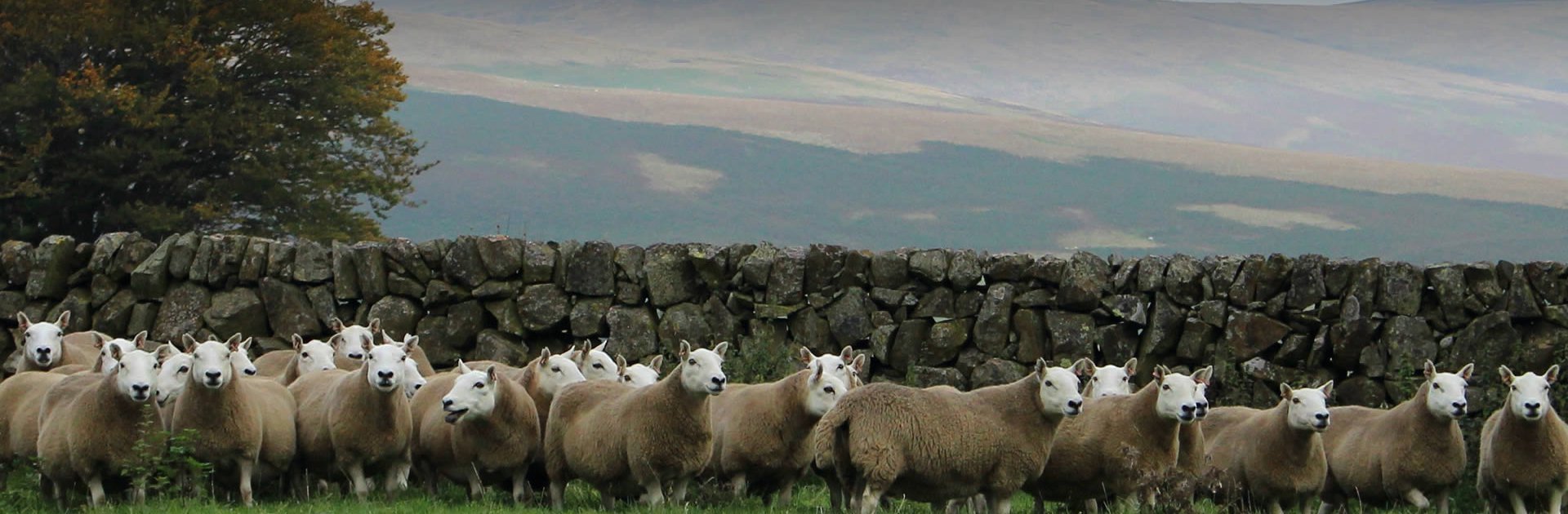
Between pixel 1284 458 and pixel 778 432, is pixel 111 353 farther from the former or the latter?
pixel 1284 458

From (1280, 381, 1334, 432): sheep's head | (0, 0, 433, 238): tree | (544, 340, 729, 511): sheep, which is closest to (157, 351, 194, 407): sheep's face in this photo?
(544, 340, 729, 511): sheep

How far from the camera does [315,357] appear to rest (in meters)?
14.8

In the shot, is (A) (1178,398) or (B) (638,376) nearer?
(A) (1178,398)

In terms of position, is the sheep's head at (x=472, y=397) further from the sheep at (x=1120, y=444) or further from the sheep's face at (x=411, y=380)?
the sheep at (x=1120, y=444)

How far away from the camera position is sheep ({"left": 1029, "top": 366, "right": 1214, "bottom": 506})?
38.0 feet

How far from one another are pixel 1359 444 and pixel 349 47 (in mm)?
22904

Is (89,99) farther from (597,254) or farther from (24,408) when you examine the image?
(24,408)

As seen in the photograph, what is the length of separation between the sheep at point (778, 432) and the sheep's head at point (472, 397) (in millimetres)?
1715

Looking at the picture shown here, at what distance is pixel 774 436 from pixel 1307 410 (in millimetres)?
3691

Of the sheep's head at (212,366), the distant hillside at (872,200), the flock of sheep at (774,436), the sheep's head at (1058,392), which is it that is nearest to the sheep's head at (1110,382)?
the flock of sheep at (774,436)

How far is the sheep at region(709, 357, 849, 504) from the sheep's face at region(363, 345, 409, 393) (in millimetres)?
2367

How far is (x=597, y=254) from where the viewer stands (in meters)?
17.5

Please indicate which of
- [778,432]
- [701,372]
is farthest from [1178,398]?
[701,372]

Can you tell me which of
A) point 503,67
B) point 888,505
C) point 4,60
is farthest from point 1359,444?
point 503,67
